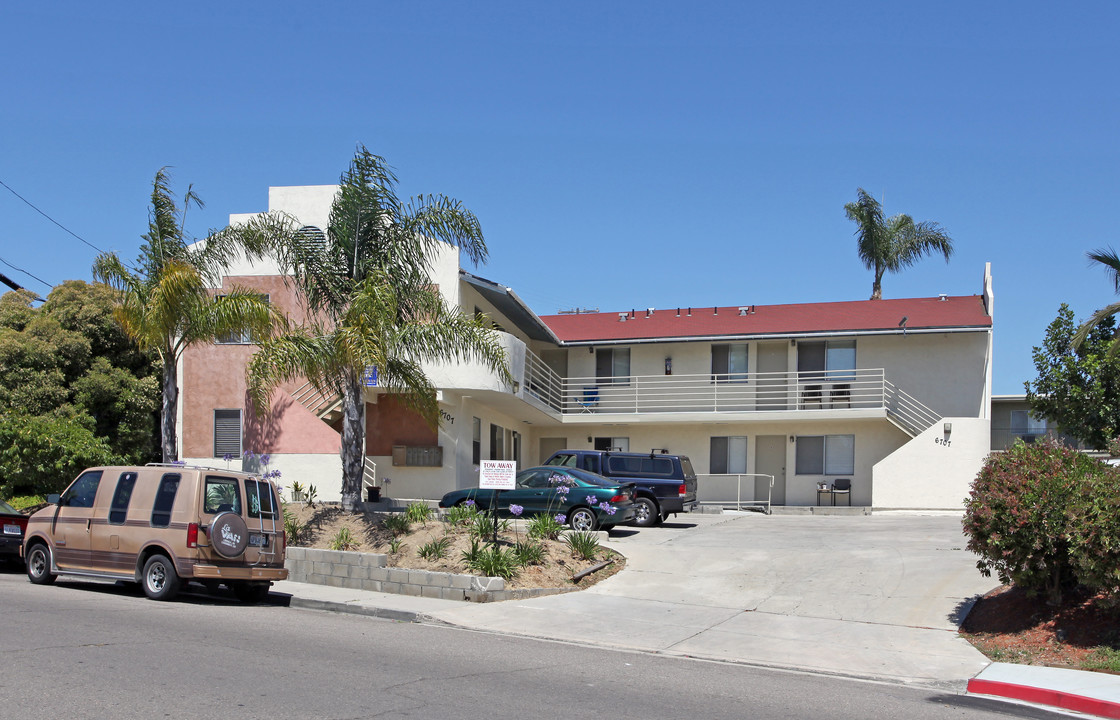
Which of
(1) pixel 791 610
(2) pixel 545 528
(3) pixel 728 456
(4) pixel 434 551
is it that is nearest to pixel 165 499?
(4) pixel 434 551

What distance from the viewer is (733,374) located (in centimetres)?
3069

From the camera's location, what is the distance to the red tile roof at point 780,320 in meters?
31.0

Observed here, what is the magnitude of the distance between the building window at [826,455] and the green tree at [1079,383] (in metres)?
9.35

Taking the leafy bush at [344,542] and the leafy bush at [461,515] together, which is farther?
the leafy bush at [461,515]

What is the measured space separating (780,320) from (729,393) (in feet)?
10.3

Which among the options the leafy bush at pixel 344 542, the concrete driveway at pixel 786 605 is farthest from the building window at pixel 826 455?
the leafy bush at pixel 344 542

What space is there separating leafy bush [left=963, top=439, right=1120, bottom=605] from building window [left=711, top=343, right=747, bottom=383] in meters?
19.8

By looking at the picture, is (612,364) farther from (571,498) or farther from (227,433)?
(571,498)

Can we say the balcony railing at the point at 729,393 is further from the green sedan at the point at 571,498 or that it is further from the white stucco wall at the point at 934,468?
the green sedan at the point at 571,498

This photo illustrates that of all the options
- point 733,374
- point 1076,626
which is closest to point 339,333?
point 1076,626

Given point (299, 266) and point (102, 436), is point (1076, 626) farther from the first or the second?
point (102, 436)

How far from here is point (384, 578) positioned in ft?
50.8

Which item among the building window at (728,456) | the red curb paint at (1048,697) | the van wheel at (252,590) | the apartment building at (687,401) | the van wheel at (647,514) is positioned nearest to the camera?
the red curb paint at (1048,697)

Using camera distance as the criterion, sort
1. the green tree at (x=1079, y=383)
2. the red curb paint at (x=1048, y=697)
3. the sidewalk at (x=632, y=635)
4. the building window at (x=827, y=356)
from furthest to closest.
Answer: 1. the building window at (x=827, y=356)
2. the green tree at (x=1079, y=383)
3. the sidewalk at (x=632, y=635)
4. the red curb paint at (x=1048, y=697)
